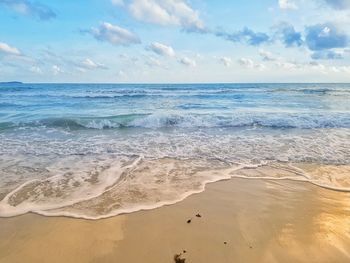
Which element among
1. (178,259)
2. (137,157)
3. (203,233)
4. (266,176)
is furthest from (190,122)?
(178,259)

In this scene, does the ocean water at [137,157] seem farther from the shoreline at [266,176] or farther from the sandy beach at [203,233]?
the sandy beach at [203,233]

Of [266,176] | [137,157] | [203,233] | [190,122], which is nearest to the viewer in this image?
[203,233]

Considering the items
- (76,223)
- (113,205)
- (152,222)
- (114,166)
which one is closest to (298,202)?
(152,222)

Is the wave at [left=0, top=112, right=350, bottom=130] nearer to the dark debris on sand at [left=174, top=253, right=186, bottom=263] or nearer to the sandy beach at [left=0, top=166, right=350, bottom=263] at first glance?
the sandy beach at [left=0, top=166, right=350, bottom=263]

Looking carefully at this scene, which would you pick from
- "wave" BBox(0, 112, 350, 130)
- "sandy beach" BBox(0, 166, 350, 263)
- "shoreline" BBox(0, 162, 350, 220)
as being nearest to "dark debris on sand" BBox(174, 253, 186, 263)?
"sandy beach" BBox(0, 166, 350, 263)

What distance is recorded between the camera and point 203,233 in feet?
11.5

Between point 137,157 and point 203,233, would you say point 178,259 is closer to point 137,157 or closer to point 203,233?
point 203,233

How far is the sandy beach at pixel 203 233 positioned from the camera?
309 cm

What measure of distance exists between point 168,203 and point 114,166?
2.26 metres

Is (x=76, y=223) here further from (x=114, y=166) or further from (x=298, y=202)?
(x=298, y=202)

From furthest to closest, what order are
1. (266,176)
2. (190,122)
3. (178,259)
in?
(190,122)
(266,176)
(178,259)

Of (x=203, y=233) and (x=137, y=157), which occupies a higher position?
(x=203, y=233)

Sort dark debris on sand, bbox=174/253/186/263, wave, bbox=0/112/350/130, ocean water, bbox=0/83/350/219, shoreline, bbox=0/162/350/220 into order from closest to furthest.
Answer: dark debris on sand, bbox=174/253/186/263, shoreline, bbox=0/162/350/220, ocean water, bbox=0/83/350/219, wave, bbox=0/112/350/130

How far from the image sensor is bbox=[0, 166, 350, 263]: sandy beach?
3.09 metres
